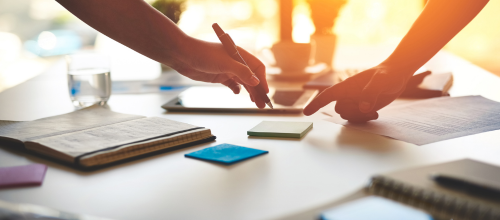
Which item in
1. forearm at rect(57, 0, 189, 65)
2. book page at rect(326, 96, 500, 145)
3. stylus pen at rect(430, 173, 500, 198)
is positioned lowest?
stylus pen at rect(430, 173, 500, 198)

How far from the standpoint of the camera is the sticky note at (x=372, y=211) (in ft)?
1.43

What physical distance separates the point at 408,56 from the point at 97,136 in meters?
0.67

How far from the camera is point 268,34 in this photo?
3.49m

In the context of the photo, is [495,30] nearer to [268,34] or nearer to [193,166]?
[268,34]

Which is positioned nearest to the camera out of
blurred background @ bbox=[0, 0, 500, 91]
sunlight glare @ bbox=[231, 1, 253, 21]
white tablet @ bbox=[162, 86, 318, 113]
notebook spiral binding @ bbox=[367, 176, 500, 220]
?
notebook spiral binding @ bbox=[367, 176, 500, 220]

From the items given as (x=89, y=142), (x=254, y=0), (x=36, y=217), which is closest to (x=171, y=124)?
(x=89, y=142)

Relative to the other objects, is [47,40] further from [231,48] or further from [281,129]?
[281,129]

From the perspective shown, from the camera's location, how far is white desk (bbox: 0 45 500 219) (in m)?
0.47

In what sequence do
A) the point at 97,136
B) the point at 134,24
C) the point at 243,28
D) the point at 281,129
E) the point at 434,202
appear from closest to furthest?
the point at 434,202, the point at 97,136, the point at 281,129, the point at 134,24, the point at 243,28

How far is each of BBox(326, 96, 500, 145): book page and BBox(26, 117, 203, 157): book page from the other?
391mm

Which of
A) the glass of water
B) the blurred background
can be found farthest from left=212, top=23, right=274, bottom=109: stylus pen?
the blurred background

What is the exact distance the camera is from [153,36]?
925mm

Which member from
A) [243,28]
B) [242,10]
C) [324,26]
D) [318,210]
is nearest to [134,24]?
[318,210]

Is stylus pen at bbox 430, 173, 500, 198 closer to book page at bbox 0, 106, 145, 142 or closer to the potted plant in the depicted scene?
book page at bbox 0, 106, 145, 142
